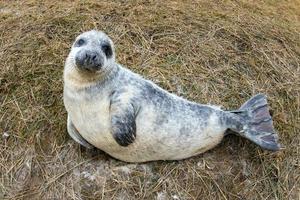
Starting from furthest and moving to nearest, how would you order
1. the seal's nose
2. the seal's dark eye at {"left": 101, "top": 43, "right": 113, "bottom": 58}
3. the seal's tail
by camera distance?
the seal's tail → the seal's dark eye at {"left": 101, "top": 43, "right": 113, "bottom": 58} → the seal's nose

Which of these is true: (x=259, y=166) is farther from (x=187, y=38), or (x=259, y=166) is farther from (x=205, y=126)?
(x=187, y=38)

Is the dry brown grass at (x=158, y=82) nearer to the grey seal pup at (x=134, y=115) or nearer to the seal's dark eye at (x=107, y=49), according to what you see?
the grey seal pup at (x=134, y=115)

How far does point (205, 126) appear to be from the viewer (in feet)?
14.3

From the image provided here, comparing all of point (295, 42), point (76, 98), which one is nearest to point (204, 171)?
point (76, 98)

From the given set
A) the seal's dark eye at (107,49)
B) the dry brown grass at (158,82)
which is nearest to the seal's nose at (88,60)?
the seal's dark eye at (107,49)

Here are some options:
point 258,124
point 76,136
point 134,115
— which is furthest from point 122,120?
point 258,124

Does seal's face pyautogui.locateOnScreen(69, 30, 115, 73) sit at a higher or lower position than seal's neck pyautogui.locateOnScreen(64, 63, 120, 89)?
higher

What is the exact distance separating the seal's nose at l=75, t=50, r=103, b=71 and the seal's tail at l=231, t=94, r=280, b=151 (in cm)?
129

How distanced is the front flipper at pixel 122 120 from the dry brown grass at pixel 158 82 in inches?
16.6

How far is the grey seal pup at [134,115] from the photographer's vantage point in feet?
13.0

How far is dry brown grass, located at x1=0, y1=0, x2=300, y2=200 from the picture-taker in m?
4.36

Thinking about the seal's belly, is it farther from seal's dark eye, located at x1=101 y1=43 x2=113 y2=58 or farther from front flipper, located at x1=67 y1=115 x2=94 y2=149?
seal's dark eye, located at x1=101 y1=43 x2=113 y2=58

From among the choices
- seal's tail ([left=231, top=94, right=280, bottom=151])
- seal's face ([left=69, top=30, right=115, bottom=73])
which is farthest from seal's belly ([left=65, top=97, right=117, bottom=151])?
seal's tail ([left=231, top=94, right=280, bottom=151])

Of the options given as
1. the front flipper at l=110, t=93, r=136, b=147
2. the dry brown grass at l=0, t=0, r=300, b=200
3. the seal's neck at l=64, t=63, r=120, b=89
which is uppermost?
the seal's neck at l=64, t=63, r=120, b=89
